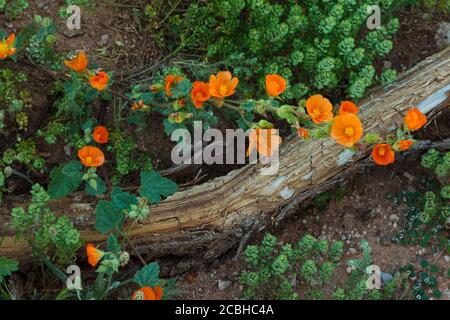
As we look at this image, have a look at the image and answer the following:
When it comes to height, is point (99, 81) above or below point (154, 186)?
above

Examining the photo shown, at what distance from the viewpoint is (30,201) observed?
2.94 meters

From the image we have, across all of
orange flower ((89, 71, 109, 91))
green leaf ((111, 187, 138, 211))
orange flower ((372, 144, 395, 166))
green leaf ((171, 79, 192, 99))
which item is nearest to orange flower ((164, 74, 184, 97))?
green leaf ((171, 79, 192, 99))

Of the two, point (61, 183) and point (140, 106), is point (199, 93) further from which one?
point (61, 183)

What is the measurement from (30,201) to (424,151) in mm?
2025

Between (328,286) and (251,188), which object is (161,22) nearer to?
(251,188)

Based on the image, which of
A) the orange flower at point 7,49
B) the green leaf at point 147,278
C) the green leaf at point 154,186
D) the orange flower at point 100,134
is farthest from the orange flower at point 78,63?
the green leaf at point 147,278

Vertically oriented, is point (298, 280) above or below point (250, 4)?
below

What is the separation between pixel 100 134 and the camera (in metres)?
2.88

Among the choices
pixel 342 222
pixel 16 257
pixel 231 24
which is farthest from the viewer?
pixel 342 222

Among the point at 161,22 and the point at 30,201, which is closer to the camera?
the point at 30,201

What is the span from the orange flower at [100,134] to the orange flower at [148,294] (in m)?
0.80

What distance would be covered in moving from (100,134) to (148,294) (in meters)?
0.86

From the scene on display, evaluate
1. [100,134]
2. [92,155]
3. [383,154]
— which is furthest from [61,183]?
[383,154]

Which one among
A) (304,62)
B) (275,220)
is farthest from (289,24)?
(275,220)
